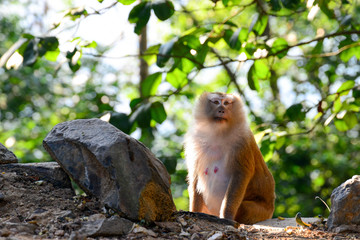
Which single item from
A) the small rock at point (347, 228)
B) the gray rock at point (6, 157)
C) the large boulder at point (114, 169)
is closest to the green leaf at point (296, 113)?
the small rock at point (347, 228)

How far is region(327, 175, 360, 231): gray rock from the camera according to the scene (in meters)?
3.48

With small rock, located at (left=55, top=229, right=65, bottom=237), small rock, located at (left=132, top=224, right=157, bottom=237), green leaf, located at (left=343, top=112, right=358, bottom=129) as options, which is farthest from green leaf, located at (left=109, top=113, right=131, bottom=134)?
green leaf, located at (left=343, top=112, right=358, bottom=129)

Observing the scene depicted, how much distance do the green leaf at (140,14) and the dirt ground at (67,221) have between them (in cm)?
198

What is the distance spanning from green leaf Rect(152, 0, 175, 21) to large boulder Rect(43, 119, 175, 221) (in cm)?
155

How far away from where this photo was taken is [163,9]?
4.45m

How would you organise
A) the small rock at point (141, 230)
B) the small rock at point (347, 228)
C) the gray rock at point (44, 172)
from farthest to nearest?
1. the gray rock at point (44, 172)
2. the small rock at point (347, 228)
3. the small rock at point (141, 230)

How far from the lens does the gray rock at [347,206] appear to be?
3479 mm

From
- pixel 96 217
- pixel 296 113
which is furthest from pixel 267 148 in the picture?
pixel 96 217

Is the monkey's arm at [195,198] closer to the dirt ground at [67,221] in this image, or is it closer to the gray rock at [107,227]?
the dirt ground at [67,221]

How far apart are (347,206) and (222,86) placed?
43.9 feet

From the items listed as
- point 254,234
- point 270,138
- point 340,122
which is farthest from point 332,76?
point 254,234

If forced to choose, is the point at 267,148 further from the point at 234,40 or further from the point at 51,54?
the point at 51,54

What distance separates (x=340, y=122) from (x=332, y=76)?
1.19m

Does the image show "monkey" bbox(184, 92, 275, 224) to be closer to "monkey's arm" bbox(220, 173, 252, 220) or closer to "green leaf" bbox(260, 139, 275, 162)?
"monkey's arm" bbox(220, 173, 252, 220)
